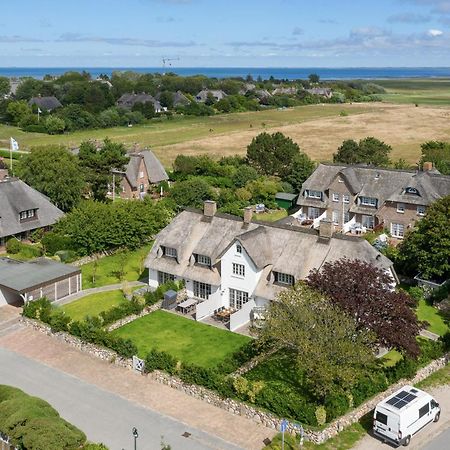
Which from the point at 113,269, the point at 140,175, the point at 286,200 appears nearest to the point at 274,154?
the point at 286,200

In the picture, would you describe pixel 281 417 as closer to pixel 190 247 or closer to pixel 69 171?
pixel 190 247

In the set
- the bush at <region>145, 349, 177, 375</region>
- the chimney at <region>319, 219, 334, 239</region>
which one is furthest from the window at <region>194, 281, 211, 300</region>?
the bush at <region>145, 349, 177, 375</region>

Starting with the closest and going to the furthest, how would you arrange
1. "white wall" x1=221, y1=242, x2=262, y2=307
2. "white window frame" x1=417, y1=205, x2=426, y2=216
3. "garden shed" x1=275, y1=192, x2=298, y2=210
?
"white wall" x1=221, y1=242, x2=262, y2=307
"white window frame" x1=417, y1=205, x2=426, y2=216
"garden shed" x1=275, y1=192, x2=298, y2=210

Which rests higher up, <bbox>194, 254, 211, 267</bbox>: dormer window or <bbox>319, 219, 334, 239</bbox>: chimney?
<bbox>319, 219, 334, 239</bbox>: chimney

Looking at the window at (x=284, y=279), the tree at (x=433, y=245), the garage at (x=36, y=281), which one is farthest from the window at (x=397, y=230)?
the garage at (x=36, y=281)

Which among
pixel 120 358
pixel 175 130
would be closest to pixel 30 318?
pixel 120 358

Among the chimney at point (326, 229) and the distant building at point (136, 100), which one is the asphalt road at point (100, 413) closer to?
the chimney at point (326, 229)

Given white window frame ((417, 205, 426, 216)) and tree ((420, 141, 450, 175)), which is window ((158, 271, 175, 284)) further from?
tree ((420, 141, 450, 175))
